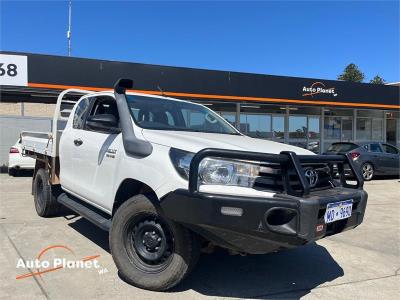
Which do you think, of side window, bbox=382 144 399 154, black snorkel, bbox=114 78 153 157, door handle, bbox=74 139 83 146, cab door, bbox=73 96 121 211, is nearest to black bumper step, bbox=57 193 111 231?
cab door, bbox=73 96 121 211

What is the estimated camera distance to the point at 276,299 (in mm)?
4223

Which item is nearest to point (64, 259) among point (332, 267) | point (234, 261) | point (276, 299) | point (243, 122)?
point (234, 261)

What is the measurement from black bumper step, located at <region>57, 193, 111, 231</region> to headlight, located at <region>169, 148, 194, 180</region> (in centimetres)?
133

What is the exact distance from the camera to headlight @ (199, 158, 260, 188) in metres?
3.85

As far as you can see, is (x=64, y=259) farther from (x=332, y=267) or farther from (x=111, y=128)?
(x=332, y=267)

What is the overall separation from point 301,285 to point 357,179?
1.29 m

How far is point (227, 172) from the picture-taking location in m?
3.87

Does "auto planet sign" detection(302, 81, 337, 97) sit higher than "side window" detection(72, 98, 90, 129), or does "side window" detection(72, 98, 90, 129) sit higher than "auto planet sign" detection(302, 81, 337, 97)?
"auto planet sign" detection(302, 81, 337, 97)

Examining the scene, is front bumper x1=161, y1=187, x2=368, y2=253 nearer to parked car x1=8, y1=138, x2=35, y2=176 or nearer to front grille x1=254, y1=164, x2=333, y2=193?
front grille x1=254, y1=164, x2=333, y2=193

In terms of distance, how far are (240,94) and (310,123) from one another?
22.4ft

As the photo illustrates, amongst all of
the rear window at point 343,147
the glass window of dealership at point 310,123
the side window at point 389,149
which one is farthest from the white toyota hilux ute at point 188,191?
the glass window of dealership at point 310,123

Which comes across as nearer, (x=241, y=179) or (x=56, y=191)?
(x=241, y=179)

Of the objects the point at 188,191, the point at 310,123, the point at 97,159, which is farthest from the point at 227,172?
the point at 310,123

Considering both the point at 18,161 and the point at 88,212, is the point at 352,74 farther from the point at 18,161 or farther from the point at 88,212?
the point at 88,212
